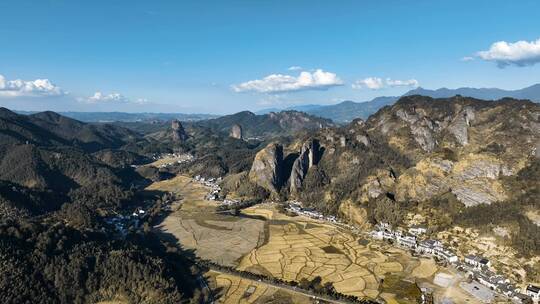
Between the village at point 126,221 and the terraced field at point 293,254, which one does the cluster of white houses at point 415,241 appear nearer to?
the terraced field at point 293,254

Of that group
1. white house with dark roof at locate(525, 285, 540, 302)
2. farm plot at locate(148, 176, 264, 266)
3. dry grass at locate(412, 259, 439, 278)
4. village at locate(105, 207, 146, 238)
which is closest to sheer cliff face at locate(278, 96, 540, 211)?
dry grass at locate(412, 259, 439, 278)

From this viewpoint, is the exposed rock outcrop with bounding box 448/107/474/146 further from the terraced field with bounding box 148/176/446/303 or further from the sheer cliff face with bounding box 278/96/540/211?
the terraced field with bounding box 148/176/446/303

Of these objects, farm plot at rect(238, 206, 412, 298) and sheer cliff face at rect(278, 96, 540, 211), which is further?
sheer cliff face at rect(278, 96, 540, 211)

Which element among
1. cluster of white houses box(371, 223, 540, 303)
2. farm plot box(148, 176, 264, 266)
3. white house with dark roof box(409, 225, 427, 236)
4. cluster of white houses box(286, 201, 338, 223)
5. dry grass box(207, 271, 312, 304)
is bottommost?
cluster of white houses box(286, 201, 338, 223)

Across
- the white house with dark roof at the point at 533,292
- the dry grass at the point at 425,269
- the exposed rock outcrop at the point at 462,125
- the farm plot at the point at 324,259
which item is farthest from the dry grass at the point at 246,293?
the exposed rock outcrop at the point at 462,125

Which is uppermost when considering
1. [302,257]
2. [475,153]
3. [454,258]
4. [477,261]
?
[475,153]

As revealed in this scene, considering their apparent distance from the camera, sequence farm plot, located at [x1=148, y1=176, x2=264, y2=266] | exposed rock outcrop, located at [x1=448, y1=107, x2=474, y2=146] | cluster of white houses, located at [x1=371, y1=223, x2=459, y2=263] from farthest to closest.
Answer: exposed rock outcrop, located at [x1=448, y1=107, x2=474, y2=146] → farm plot, located at [x1=148, y1=176, x2=264, y2=266] → cluster of white houses, located at [x1=371, y1=223, x2=459, y2=263]

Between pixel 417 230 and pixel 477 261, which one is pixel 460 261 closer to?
pixel 477 261

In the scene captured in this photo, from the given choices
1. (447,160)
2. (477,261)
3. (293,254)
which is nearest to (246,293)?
(293,254)

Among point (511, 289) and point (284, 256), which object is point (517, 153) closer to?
point (511, 289)
